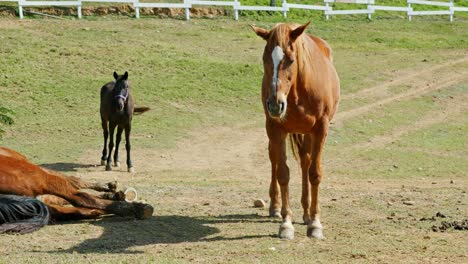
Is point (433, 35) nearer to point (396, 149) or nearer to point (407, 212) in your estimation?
point (396, 149)

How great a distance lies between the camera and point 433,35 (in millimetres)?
34438

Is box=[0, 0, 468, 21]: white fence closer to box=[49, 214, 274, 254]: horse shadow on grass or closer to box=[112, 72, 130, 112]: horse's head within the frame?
box=[112, 72, 130, 112]: horse's head

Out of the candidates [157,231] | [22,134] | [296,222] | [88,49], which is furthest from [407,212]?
[88,49]

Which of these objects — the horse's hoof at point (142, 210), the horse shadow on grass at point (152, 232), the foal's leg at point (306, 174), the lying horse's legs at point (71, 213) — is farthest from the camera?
the foal's leg at point (306, 174)

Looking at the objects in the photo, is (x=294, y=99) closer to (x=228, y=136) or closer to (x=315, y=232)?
(x=315, y=232)

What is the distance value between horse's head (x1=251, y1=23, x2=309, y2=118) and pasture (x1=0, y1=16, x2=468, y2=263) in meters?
1.35

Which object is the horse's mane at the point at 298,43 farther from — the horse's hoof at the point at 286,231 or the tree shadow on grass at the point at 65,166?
the tree shadow on grass at the point at 65,166

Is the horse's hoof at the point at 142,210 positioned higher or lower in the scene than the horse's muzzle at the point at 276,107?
lower

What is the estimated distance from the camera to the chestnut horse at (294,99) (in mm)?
8023

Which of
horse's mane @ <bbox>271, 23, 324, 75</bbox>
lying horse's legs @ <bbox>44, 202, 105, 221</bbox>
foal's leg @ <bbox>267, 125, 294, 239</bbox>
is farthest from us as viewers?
lying horse's legs @ <bbox>44, 202, 105, 221</bbox>

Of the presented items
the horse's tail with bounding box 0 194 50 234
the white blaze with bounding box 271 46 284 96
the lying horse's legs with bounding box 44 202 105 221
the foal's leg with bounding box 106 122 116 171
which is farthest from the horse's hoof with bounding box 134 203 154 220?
the foal's leg with bounding box 106 122 116 171

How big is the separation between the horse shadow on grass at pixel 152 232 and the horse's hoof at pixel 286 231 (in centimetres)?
21

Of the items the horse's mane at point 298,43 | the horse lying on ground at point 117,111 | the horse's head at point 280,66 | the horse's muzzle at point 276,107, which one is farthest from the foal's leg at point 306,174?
the horse lying on ground at point 117,111

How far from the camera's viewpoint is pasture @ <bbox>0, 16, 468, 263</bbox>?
321 inches
